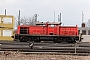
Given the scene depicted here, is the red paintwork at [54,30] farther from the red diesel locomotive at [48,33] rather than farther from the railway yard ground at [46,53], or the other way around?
the railway yard ground at [46,53]

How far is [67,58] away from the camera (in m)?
12.8

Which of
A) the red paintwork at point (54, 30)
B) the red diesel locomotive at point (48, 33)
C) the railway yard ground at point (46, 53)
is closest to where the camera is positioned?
the railway yard ground at point (46, 53)

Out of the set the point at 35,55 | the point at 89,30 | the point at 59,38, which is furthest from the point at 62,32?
the point at 89,30

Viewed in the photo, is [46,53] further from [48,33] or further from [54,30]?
[54,30]

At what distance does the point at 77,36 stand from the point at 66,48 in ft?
43.7

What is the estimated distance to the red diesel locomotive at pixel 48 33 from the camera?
1133 inches

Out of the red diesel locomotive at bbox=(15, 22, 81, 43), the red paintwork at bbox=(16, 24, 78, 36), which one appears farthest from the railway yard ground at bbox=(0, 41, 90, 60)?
the red paintwork at bbox=(16, 24, 78, 36)

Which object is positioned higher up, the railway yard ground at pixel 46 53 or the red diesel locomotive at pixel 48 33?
the red diesel locomotive at pixel 48 33

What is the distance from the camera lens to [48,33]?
29312 mm

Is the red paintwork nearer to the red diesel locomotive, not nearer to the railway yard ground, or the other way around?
the red diesel locomotive

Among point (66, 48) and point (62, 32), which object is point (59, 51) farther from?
point (62, 32)

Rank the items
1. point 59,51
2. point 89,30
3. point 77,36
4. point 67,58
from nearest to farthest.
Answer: point 67,58, point 59,51, point 77,36, point 89,30

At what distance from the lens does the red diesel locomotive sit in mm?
28766

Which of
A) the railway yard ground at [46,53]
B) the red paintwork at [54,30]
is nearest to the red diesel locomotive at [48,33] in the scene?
the red paintwork at [54,30]
